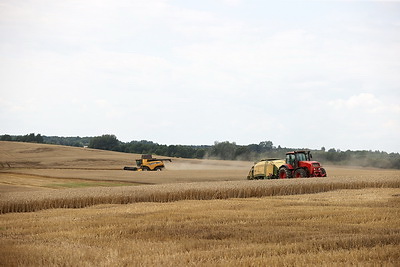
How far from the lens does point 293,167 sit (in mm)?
35312

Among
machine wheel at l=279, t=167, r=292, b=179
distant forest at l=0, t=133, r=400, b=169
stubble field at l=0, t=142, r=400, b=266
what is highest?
distant forest at l=0, t=133, r=400, b=169

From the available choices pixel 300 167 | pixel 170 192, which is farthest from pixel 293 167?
Answer: pixel 170 192

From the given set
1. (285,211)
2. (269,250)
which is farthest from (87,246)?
(285,211)

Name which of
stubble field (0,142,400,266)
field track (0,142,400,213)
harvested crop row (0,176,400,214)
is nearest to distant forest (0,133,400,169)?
field track (0,142,400,213)

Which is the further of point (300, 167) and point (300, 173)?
point (300, 167)

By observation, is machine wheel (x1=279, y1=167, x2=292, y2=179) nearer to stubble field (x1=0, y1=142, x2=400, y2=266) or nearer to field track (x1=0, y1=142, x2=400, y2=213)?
field track (x1=0, y1=142, x2=400, y2=213)

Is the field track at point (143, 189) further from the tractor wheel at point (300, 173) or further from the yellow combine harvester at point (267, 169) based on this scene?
the yellow combine harvester at point (267, 169)

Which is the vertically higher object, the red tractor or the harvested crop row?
the red tractor

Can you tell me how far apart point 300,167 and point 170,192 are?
1209cm

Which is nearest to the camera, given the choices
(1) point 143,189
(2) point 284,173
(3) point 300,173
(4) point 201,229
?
(4) point 201,229

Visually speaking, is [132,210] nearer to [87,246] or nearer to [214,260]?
[87,246]

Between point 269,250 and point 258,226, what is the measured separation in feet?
12.5

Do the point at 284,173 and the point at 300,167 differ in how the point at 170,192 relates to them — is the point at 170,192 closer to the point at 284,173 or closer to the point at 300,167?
the point at 284,173

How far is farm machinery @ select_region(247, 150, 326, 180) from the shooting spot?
3462cm
